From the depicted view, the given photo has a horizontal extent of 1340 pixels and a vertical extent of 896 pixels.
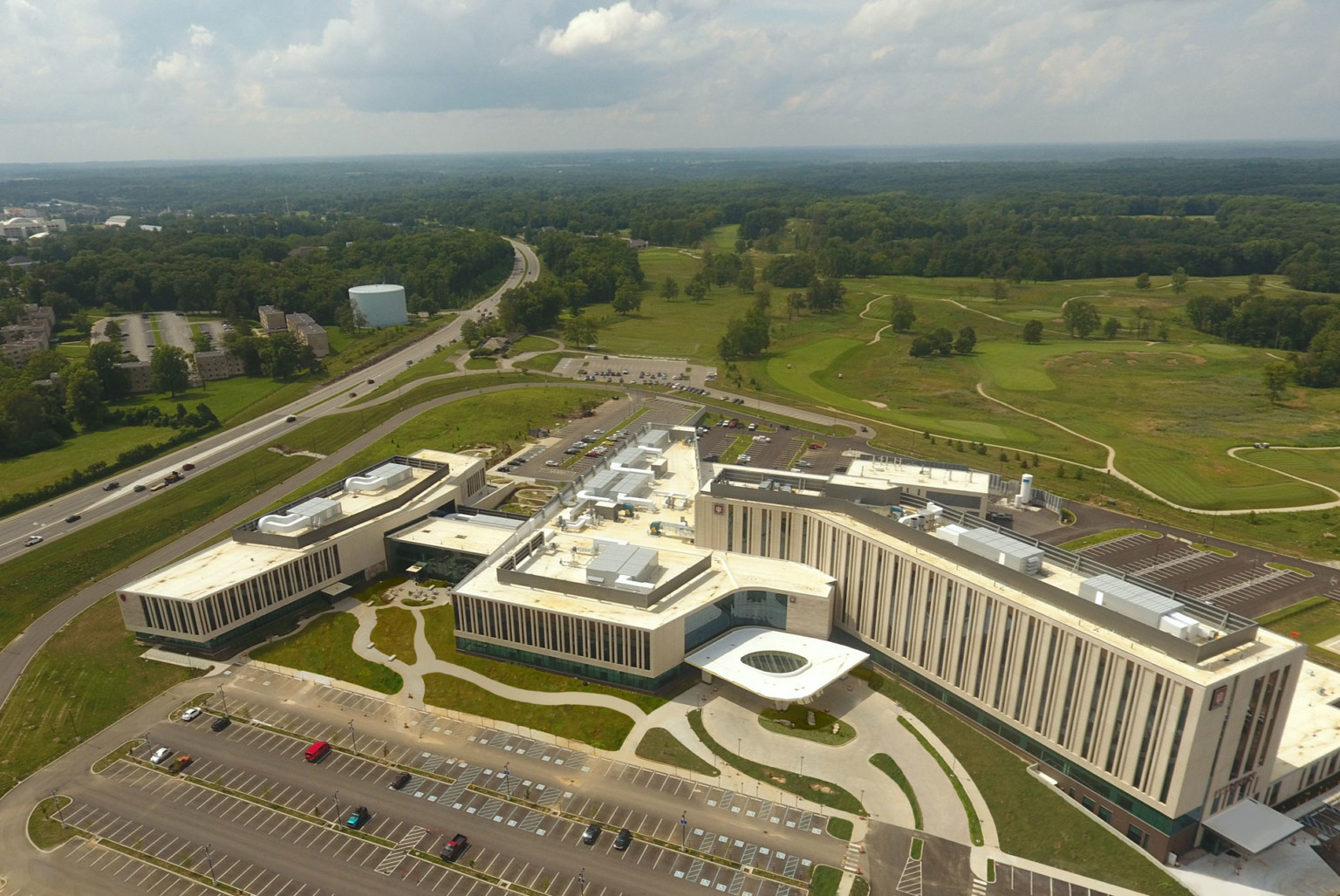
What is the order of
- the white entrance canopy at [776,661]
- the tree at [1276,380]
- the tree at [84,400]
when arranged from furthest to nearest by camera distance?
1. the tree at [1276,380]
2. the tree at [84,400]
3. the white entrance canopy at [776,661]

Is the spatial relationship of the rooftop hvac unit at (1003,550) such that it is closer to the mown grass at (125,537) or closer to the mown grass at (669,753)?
the mown grass at (669,753)

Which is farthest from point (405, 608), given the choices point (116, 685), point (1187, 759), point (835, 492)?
point (1187, 759)

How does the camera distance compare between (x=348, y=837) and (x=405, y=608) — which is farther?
(x=405, y=608)

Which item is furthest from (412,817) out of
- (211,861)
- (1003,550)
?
(1003,550)

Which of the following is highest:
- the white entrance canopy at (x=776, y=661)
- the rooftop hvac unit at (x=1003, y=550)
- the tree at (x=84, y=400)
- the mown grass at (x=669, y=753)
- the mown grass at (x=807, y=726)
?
the rooftop hvac unit at (x=1003, y=550)

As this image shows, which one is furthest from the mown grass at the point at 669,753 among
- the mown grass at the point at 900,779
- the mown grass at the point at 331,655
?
the mown grass at the point at 331,655

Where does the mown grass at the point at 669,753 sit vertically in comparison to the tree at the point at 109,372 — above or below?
below

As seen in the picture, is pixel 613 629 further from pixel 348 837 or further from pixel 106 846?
pixel 106 846
